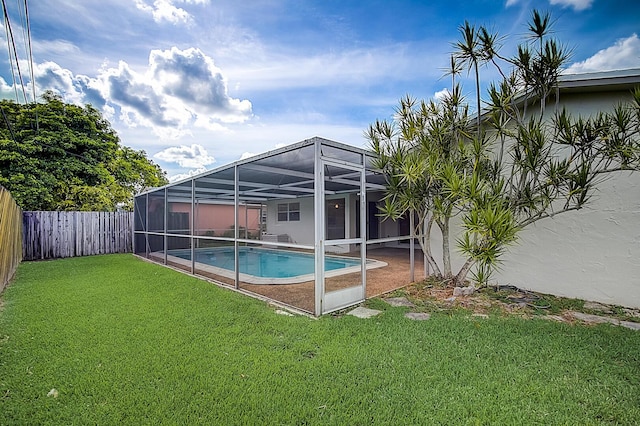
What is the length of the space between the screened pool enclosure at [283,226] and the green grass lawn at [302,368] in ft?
4.17

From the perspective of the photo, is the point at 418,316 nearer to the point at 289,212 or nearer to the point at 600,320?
the point at 600,320

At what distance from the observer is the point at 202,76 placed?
10734 millimetres

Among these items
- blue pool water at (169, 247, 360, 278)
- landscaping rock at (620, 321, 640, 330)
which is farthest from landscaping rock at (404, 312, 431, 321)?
blue pool water at (169, 247, 360, 278)

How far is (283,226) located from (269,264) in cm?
458

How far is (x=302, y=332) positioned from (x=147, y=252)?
9090 millimetres

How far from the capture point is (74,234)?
35.8ft

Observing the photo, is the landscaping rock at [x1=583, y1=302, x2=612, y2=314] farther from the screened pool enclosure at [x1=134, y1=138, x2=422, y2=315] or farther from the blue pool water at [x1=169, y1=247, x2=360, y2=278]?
the blue pool water at [x1=169, y1=247, x2=360, y2=278]

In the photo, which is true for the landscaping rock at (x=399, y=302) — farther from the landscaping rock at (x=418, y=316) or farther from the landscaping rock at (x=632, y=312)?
the landscaping rock at (x=632, y=312)

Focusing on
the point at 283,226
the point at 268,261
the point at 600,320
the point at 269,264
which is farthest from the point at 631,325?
the point at 283,226

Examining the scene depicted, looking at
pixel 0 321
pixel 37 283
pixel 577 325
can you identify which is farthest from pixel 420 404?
pixel 37 283

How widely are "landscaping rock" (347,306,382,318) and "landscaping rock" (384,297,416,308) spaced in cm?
51

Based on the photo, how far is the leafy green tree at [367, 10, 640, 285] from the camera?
14.1ft

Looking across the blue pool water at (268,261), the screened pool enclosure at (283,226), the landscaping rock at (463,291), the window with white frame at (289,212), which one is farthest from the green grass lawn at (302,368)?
the window with white frame at (289,212)

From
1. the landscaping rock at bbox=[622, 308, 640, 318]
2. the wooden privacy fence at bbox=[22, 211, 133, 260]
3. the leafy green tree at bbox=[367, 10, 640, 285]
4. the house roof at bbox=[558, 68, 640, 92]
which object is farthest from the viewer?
the wooden privacy fence at bbox=[22, 211, 133, 260]
